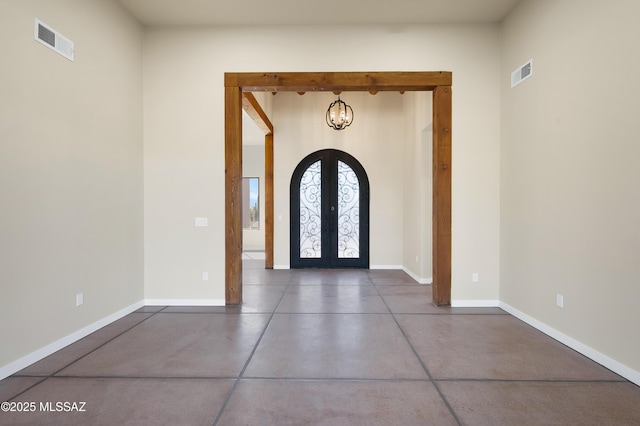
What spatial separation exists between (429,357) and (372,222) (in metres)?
4.74

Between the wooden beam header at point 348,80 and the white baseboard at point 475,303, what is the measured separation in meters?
2.79

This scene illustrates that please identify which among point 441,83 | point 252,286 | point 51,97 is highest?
point 441,83

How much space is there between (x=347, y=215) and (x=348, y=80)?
3.64m

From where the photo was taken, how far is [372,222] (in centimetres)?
754

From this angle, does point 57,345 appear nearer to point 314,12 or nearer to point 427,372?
point 427,372

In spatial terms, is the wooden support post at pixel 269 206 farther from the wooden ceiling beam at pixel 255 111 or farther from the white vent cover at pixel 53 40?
the white vent cover at pixel 53 40

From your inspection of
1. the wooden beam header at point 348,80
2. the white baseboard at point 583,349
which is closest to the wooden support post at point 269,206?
the wooden beam header at point 348,80

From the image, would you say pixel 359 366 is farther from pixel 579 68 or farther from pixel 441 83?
pixel 441 83

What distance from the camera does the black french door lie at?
757 cm

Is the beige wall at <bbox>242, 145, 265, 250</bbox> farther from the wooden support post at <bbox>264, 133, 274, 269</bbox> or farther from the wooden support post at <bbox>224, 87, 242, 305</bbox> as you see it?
the wooden support post at <bbox>224, 87, 242, 305</bbox>

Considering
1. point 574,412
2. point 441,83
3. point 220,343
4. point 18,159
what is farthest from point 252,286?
point 574,412

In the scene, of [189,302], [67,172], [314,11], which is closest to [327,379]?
[189,302]

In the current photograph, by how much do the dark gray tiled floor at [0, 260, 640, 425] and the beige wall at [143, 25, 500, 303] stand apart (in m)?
0.64

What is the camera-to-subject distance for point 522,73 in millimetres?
3922
